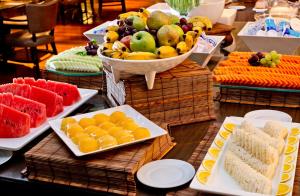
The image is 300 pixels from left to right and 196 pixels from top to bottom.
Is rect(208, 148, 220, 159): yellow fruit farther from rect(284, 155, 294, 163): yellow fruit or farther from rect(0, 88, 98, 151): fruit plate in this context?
rect(0, 88, 98, 151): fruit plate

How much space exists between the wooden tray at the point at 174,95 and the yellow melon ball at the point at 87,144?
28 centimetres

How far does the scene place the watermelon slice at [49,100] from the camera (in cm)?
141

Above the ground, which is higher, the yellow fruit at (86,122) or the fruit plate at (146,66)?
the fruit plate at (146,66)

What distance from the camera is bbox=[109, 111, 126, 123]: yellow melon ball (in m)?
1.23

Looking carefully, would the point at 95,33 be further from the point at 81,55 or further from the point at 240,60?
the point at 240,60

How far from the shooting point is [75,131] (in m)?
A: 1.17

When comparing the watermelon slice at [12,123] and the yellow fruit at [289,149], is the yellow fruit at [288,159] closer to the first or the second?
the yellow fruit at [289,149]

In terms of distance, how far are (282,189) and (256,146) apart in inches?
5.0

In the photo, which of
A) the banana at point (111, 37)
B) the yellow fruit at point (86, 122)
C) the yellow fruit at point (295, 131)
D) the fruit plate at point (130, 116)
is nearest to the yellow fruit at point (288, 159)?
the yellow fruit at point (295, 131)

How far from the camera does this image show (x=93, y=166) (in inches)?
41.7

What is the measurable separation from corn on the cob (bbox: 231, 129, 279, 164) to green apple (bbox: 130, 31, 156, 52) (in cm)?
37

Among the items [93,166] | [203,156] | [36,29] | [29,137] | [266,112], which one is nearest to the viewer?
[93,166]

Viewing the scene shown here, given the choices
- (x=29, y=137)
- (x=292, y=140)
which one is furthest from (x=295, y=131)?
(x=29, y=137)

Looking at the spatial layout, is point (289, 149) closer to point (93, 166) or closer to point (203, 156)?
point (203, 156)
